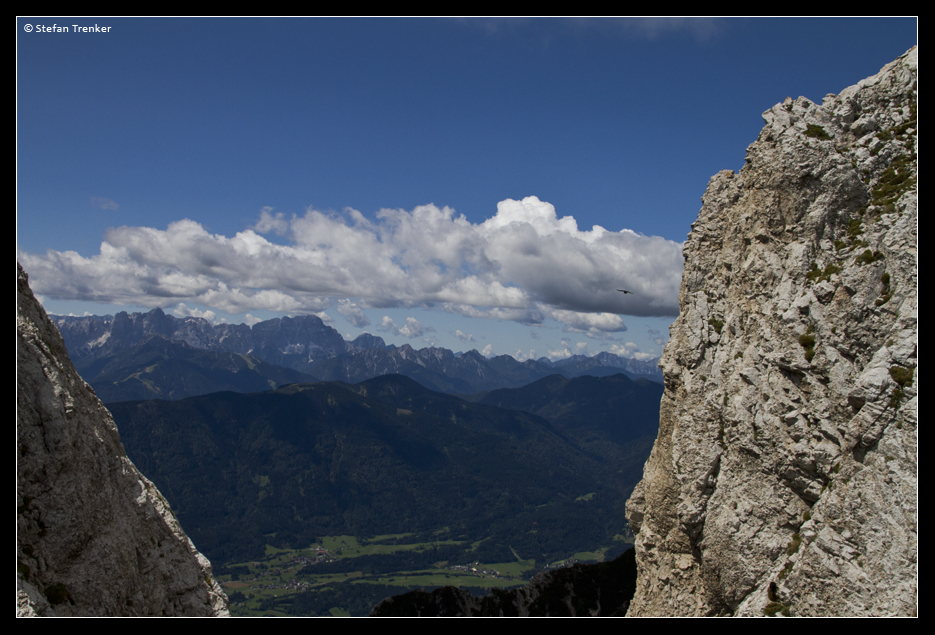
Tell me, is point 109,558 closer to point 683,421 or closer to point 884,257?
point 683,421

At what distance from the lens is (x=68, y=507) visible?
25422mm

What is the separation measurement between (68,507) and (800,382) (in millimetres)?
39151

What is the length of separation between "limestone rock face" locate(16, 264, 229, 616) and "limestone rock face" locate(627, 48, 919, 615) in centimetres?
3282

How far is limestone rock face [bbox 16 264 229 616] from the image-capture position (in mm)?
24391

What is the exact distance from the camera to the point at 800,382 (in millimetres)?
28953

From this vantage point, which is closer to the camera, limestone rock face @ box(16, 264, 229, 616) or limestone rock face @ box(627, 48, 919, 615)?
limestone rock face @ box(16, 264, 229, 616)

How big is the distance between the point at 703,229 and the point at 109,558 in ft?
139

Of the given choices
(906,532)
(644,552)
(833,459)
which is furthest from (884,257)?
(644,552)

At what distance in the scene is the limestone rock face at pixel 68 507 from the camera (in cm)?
2439

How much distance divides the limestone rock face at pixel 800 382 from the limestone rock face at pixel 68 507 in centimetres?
3282

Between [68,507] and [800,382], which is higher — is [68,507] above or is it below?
below

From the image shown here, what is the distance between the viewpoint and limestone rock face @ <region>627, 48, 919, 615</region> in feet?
81.2

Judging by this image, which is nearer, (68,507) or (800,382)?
(68,507)

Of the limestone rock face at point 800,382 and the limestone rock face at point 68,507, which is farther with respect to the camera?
the limestone rock face at point 800,382
